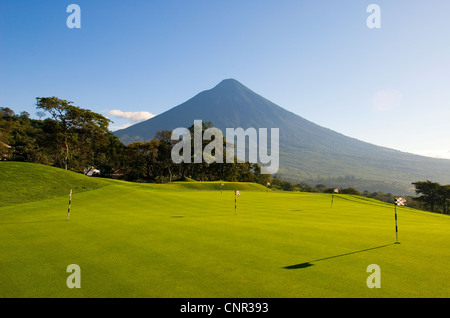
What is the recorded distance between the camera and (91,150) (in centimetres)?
5766

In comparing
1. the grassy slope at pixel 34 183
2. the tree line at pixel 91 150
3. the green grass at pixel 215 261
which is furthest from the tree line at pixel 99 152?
the green grass at pixel 215 261

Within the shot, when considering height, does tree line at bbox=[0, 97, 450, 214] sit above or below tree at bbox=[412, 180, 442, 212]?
above

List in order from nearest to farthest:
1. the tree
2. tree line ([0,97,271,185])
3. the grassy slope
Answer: the grassy slope
tree line ([0,97,271,185])
the tree

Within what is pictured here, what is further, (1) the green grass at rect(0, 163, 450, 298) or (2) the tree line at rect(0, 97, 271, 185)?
(2) the tree line at rect(0, 97, 271, 185)

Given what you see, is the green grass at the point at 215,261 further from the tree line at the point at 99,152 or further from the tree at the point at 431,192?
the tree at the point at 431,192

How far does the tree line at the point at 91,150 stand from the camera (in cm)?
5044

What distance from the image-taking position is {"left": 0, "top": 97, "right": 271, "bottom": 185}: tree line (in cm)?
5044

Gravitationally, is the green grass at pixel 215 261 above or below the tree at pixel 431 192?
above

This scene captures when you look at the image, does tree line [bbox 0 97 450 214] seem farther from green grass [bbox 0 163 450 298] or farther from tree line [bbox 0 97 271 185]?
green grass [bbox 0 163 450 298]

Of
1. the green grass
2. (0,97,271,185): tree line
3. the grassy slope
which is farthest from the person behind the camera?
(0,97,271,185): tree line

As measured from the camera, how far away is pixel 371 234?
34.8 ft

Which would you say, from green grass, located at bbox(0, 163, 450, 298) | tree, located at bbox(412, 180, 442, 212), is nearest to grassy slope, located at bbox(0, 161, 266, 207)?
green grass, located at bbox(0, 163, 450, 298)

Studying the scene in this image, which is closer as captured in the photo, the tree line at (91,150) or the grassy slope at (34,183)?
the grassy slope at (34,183)
